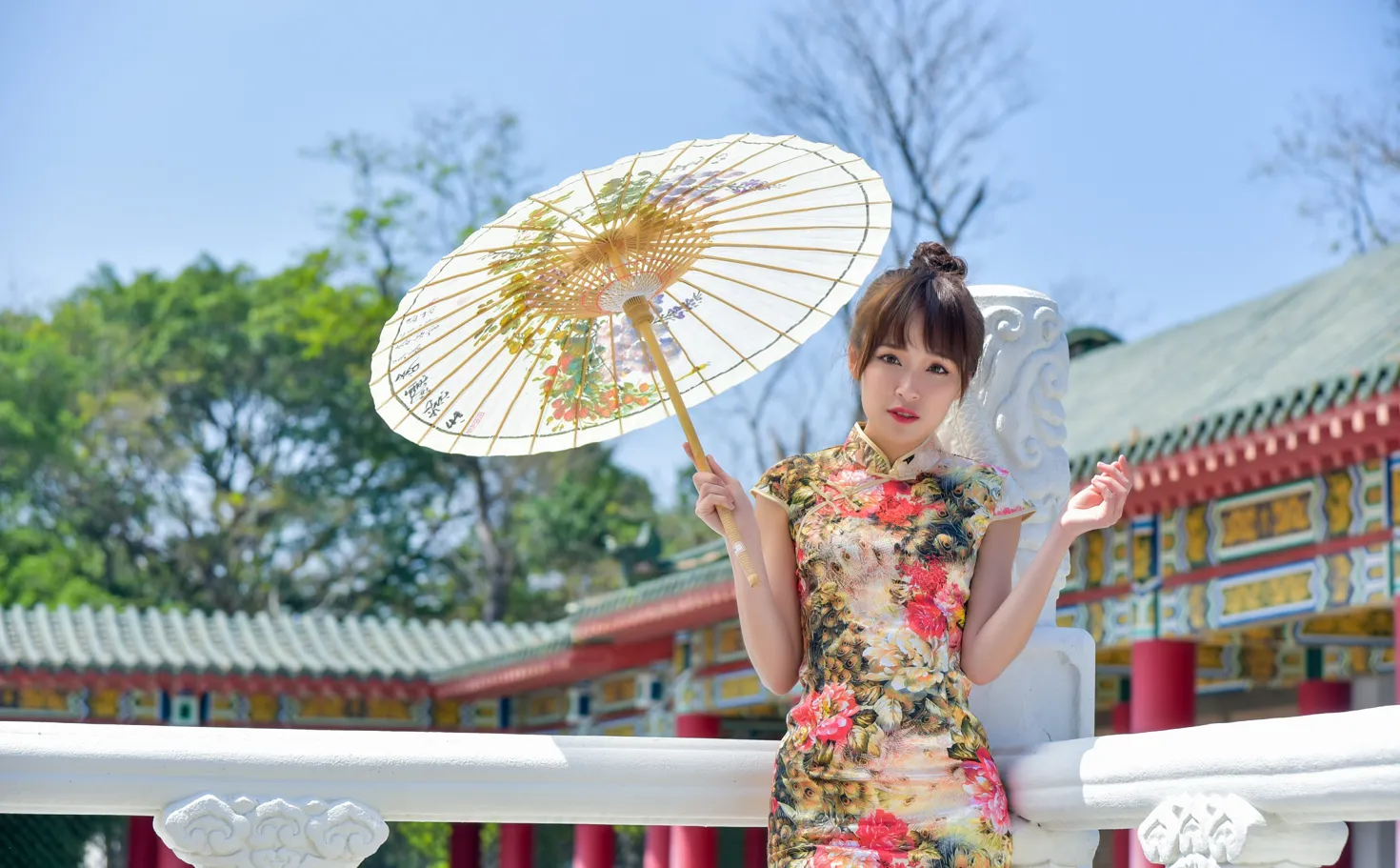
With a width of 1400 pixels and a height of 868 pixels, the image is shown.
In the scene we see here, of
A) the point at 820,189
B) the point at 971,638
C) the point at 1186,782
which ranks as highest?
the point at 820,189

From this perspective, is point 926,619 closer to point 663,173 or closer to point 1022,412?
point 1022,412

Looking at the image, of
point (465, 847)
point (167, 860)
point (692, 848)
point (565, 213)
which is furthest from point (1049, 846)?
point (465, 847)

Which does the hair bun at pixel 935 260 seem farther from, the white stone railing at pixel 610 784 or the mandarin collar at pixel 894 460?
the white stone railing at pixel 610 784

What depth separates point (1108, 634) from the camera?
32.7ft

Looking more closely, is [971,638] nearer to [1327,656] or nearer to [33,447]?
[1327,656]

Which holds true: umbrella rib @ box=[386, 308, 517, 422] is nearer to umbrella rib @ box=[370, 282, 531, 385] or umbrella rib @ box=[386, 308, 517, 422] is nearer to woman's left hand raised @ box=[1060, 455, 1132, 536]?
A: umbrella rib @ box=[370, 282, 531, 385]

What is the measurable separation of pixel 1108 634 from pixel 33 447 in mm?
18026

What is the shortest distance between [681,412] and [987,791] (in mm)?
708

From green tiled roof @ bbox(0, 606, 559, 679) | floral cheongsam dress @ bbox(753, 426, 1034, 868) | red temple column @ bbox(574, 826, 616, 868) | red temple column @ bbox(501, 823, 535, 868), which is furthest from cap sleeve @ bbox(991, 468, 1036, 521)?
red temple column @ bbox(501, 823, 535, 868)

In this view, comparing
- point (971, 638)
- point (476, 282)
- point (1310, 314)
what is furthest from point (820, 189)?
point (1310, 314)

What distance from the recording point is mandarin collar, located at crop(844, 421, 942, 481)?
2.71 meters

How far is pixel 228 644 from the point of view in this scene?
14703 millimetres

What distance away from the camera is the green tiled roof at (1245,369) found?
300 inches

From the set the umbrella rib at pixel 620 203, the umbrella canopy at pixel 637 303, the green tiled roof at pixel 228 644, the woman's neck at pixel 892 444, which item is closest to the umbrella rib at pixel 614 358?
the umbrella canopy at pixel 637 303
